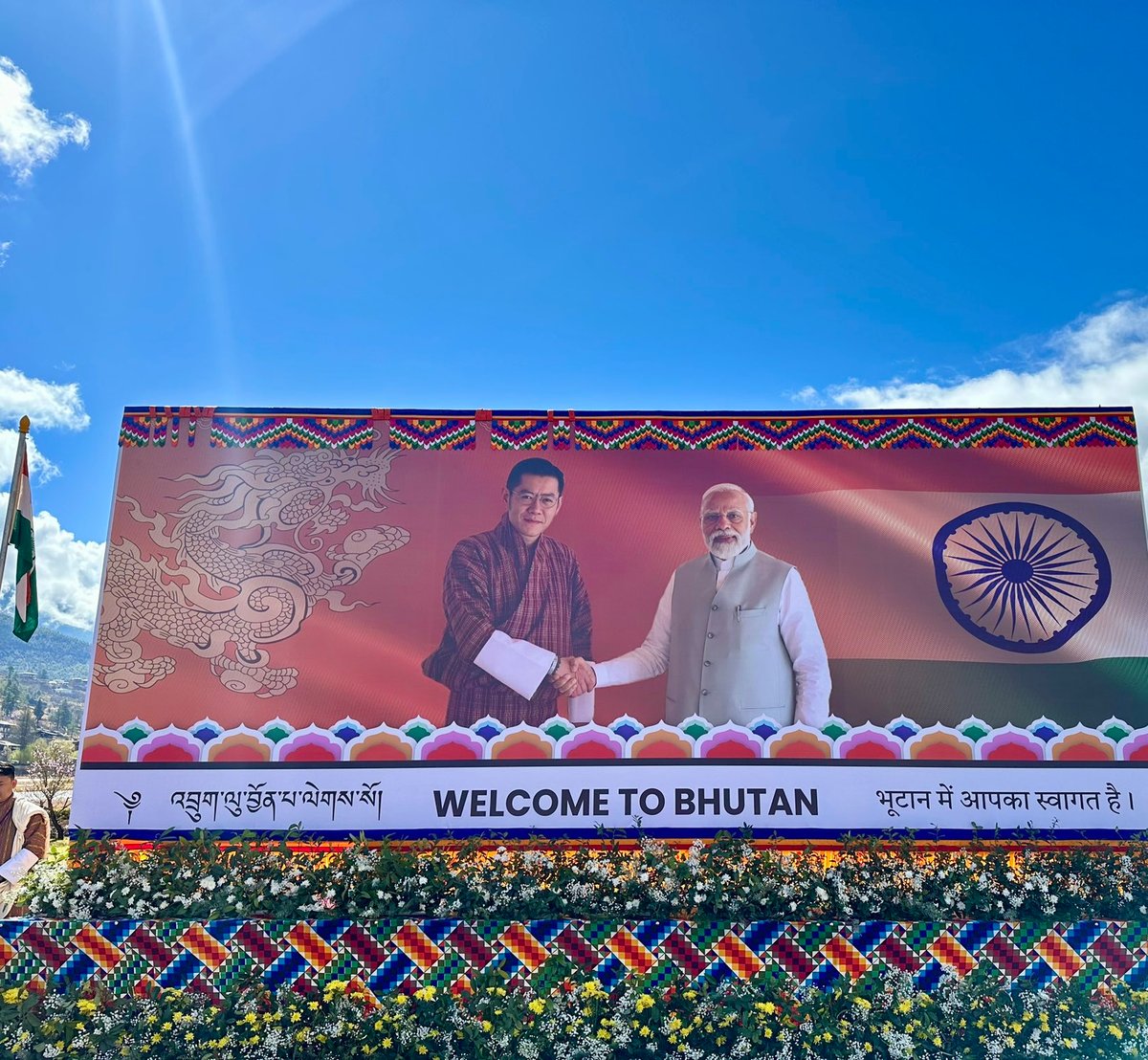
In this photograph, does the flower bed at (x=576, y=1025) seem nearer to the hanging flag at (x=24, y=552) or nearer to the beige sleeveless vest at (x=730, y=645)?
the beige sleeveless vest at (x=730, y=645)

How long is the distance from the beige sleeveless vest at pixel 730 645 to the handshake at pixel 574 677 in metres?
0.50

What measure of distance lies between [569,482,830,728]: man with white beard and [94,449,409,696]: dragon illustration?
5.81 ft

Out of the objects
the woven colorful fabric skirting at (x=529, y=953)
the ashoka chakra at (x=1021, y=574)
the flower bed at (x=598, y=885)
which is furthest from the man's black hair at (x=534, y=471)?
the woven colorful fabric skirting at (x=529, y=953)

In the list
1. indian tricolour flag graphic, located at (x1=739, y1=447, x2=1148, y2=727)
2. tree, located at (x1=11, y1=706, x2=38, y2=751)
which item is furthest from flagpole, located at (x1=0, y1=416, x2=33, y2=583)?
tree, located at (x1=11, y1=706, x2=38, y2=751)

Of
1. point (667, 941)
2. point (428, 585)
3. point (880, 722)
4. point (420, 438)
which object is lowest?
point (667, 941)

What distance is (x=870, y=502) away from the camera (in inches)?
246

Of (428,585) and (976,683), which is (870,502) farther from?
(428,585)

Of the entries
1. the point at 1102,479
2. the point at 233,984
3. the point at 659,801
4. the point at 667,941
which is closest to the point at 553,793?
the point at 659,801

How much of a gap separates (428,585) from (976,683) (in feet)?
11.5

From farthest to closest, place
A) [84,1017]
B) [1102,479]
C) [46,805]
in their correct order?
[46,805] < [1102,479] < [84,1017]

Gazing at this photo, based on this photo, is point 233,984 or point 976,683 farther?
point 976,683

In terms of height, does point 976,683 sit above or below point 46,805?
above

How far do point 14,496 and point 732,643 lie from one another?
15.4 feet

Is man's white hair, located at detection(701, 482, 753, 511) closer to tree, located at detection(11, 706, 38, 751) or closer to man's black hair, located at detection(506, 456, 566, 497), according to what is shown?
man's black hair, located at detection(506, 456, 566, 497)
